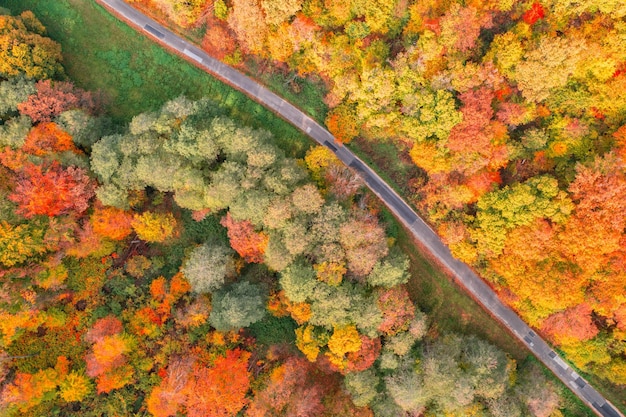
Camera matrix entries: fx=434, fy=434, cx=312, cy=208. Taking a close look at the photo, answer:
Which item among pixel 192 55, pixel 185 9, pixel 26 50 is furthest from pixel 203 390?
pixel 26 50

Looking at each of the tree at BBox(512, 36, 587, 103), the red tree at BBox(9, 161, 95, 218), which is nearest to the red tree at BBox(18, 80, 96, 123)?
the red tree at BBox(9, 161, 95, 218)

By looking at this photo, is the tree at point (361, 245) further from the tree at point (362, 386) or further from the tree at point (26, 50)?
the tree at point (26, 50)

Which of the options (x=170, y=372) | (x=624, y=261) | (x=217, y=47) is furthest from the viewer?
(x=217, y=47)

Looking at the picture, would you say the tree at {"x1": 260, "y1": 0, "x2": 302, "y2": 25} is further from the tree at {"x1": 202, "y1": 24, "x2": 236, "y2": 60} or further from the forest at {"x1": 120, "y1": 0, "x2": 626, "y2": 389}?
the tree at {"x1": 202, "y1": 24, "x2": 236, "y2": 60}

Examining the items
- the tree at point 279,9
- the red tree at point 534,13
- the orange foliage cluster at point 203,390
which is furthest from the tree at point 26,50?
the red tree at point 534,13

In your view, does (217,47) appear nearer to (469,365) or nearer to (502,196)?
(502,196)

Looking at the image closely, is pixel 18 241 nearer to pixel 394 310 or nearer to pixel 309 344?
pixel 309 344

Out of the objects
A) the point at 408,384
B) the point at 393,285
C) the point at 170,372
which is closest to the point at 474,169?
the point at 393,285

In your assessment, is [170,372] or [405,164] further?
[405,164]
